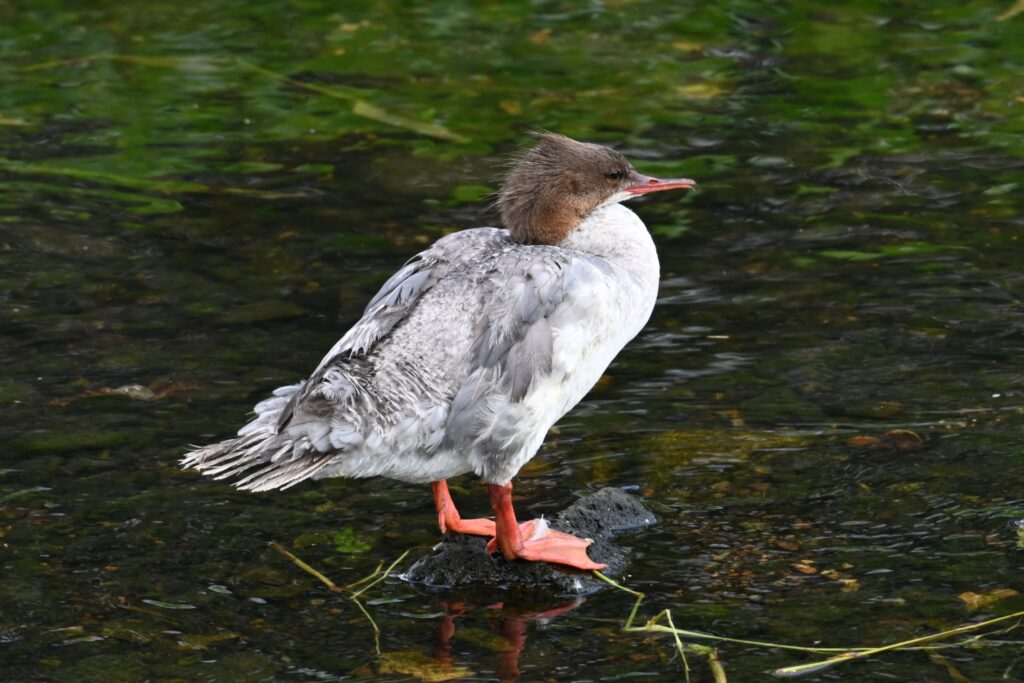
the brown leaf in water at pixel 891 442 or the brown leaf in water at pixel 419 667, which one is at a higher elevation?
the brown leaf in water at pixel 891 442

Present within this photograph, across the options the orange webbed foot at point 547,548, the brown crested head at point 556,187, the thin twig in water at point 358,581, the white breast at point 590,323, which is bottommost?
the thin twig in water at point 358,581

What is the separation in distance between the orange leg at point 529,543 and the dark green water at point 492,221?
0.19 metres

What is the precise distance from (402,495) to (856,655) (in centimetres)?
210

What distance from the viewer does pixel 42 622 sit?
16.6 feet

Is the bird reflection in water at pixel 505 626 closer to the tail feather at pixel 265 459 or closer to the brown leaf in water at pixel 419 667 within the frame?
the brown leaf in water at pixel 419 667

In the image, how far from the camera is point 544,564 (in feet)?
17.2

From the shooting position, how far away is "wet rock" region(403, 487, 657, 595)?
5.23 metres

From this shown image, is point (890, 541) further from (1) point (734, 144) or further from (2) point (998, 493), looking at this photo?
(1) point (734, 144)

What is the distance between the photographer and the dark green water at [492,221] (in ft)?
16.5

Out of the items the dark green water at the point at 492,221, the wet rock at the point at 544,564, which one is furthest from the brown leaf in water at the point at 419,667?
the wet rock at the point at 544,564

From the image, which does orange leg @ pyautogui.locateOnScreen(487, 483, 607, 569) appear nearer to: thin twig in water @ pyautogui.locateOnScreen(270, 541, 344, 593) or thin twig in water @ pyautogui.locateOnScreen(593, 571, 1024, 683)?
thin twig in water @ pyautogui.locateOnScreen(593, 571, 1024, 683)

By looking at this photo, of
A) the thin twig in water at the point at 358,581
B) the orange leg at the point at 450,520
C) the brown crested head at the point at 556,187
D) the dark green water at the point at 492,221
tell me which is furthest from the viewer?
the brown crested head at the point at 556,187

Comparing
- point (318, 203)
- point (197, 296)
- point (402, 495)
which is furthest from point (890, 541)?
point (318, 203)

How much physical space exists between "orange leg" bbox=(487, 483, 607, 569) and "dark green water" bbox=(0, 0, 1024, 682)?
0.19 m
